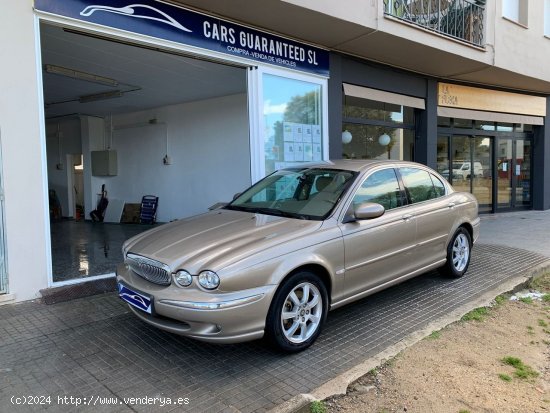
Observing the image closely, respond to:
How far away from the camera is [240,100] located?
1033cm

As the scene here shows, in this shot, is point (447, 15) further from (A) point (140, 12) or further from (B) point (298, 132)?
(A) point (140, 12)

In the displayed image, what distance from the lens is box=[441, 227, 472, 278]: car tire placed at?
5.65m

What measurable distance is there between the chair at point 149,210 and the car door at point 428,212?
28.1 feet

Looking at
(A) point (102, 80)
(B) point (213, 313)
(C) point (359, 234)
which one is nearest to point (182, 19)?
(A) point (102, 80)

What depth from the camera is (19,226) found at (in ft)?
15.7

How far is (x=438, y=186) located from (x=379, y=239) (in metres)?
1.80

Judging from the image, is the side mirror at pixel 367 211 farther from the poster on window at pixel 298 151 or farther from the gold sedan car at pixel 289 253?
the poster on window at pixel 298 151

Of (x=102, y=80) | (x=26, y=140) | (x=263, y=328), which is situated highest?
(x=102, y=80)

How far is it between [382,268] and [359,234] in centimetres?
55

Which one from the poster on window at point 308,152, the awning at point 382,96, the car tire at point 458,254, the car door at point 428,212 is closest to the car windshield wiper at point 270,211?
the car door at point 428,212

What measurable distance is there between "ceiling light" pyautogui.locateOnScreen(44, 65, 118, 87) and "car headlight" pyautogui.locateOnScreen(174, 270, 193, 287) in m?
6.19

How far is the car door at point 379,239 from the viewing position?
13.4 feet

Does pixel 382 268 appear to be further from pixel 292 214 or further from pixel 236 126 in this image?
pixel 236 126

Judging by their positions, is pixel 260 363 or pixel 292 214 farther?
pixel 292 214
